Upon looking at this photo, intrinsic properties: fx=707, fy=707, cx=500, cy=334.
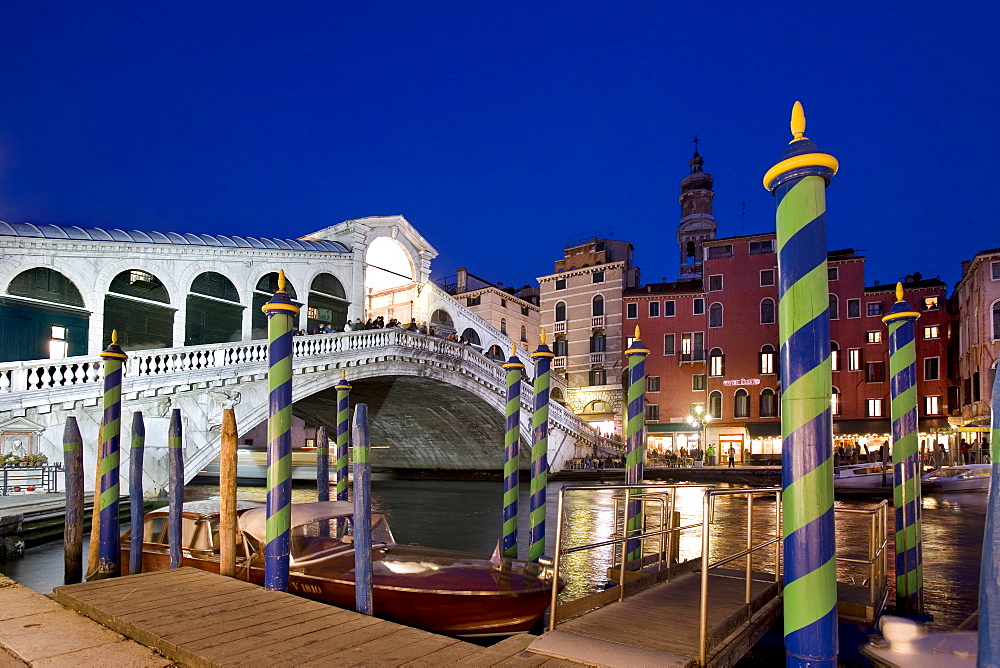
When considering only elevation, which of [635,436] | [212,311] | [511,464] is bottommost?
[511,464]

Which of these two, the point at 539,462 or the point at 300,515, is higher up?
the point at 539,462

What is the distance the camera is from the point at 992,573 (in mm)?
1600

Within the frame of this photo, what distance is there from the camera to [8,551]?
857 cm

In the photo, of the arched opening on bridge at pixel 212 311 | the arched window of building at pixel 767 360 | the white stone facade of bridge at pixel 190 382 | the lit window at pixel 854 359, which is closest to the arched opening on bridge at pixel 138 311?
the arched opening on bridge at pixel 212 311

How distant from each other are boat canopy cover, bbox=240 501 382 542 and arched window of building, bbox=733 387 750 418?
24.1 m

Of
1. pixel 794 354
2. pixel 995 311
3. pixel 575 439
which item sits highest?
pixel 995 311

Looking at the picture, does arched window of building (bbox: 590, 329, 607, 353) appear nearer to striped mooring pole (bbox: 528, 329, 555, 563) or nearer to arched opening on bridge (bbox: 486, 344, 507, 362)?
arched opening on bridge (bbox: 486, 344, 507, 362)

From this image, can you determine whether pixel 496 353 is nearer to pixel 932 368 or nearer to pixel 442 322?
pixel 442 322

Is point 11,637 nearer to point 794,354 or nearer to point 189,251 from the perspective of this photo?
point 794,354

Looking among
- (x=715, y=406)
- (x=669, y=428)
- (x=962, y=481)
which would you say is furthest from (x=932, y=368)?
(x=669, y=428)

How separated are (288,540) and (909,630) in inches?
157

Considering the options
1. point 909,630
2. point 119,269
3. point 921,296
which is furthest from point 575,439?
point 909,630

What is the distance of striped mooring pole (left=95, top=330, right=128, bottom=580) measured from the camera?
22.6ft

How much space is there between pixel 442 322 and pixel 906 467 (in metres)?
21.5
